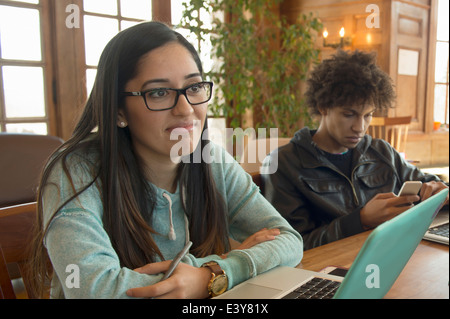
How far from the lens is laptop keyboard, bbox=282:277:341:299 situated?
0.75 metres

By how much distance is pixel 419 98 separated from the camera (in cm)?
519

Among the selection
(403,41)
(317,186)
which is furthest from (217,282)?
(403,41)

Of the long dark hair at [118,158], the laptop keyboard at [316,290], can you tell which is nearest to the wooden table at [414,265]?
the laptop keyboard at [316,290]

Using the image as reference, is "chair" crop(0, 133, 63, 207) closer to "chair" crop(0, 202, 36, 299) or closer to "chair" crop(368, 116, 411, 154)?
"chair" crop(0, 202, 36, 299)

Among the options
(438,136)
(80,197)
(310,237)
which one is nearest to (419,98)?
(438,136)

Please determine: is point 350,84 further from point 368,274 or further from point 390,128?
point 390,128

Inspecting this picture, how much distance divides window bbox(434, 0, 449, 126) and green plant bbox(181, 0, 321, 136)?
7.09ft

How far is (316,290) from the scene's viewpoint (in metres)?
0.78

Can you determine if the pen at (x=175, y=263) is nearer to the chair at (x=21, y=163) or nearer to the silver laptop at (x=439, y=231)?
the silver laptop at (x=439, y=231)

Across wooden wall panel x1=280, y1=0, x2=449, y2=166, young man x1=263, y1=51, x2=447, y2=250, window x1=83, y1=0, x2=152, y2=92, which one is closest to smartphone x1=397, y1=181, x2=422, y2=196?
young man x1=263, y1=51, x2=447, y2=250

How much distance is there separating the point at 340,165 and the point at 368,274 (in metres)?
1.32

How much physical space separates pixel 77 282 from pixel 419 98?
206 inches

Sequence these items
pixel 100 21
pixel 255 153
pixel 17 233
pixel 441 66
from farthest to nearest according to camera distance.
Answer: pixel 441 66 → pixel 100 21 → pixel 255 153 → pixel 17 233
